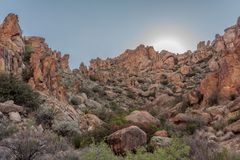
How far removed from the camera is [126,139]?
1420 cm

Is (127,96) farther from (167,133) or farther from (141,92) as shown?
(167,133)

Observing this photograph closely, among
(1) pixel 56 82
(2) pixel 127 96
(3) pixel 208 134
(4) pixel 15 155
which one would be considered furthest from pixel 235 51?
(4) pixel 15 155

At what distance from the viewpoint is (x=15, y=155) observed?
10.7 meters

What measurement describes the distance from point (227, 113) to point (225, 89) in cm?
520

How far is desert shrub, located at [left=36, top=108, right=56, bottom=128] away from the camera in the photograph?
17.4 meters

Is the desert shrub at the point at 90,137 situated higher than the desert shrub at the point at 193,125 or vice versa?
the desert shrub at the point at 193,125

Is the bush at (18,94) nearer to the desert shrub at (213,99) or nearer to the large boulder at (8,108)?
the large boulder at (8,108)

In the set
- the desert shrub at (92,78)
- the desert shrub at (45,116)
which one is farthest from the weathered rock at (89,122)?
the desert shrub at (92,78)

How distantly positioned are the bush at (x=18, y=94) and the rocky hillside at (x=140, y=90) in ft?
3.80

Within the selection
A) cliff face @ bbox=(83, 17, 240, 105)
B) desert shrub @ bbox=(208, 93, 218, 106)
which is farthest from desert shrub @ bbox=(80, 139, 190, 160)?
cliff face @ bbox=(83, 17, 240, 105)

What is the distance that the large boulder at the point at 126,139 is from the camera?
1397cm

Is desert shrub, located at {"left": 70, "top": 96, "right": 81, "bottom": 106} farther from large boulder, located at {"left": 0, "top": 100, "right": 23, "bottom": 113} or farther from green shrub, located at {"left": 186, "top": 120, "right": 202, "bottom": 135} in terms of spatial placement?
large boulder, located at {"left": 0, "top": 100, "right": 23, "bottom": 113}

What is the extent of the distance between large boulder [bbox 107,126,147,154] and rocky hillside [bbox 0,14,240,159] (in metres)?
0.04

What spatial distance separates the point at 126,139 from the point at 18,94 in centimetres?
788
